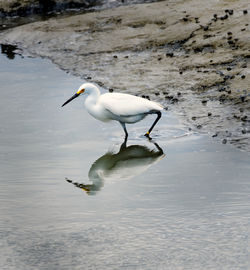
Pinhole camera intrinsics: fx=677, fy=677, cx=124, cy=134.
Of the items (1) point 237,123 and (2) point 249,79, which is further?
(2) point 249,79

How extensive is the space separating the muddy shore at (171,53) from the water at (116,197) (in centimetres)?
80

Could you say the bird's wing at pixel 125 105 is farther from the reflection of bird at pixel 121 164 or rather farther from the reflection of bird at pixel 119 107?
the reflection of bird at pixel 121 164

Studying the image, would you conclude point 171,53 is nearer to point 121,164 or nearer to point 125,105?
point 125,105

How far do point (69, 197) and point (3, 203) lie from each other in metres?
0.72

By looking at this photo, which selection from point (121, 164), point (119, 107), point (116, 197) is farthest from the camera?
point (119, 107)

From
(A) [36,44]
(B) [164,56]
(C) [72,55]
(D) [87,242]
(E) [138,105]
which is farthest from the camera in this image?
(A) [36,44]

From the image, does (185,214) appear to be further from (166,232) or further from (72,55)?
(72,55)

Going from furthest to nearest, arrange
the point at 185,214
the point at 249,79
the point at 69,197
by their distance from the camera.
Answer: the point at 249,79
the point at 69,197
the point at 185,214

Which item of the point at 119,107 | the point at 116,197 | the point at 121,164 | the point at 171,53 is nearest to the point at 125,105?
the point at 119,107

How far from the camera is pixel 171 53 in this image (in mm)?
13953

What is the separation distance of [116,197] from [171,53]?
7.05m

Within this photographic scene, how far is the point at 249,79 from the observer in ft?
38.2

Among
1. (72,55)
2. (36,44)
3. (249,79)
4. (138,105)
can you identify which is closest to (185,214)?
(138,105)

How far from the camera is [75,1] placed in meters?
21.4
